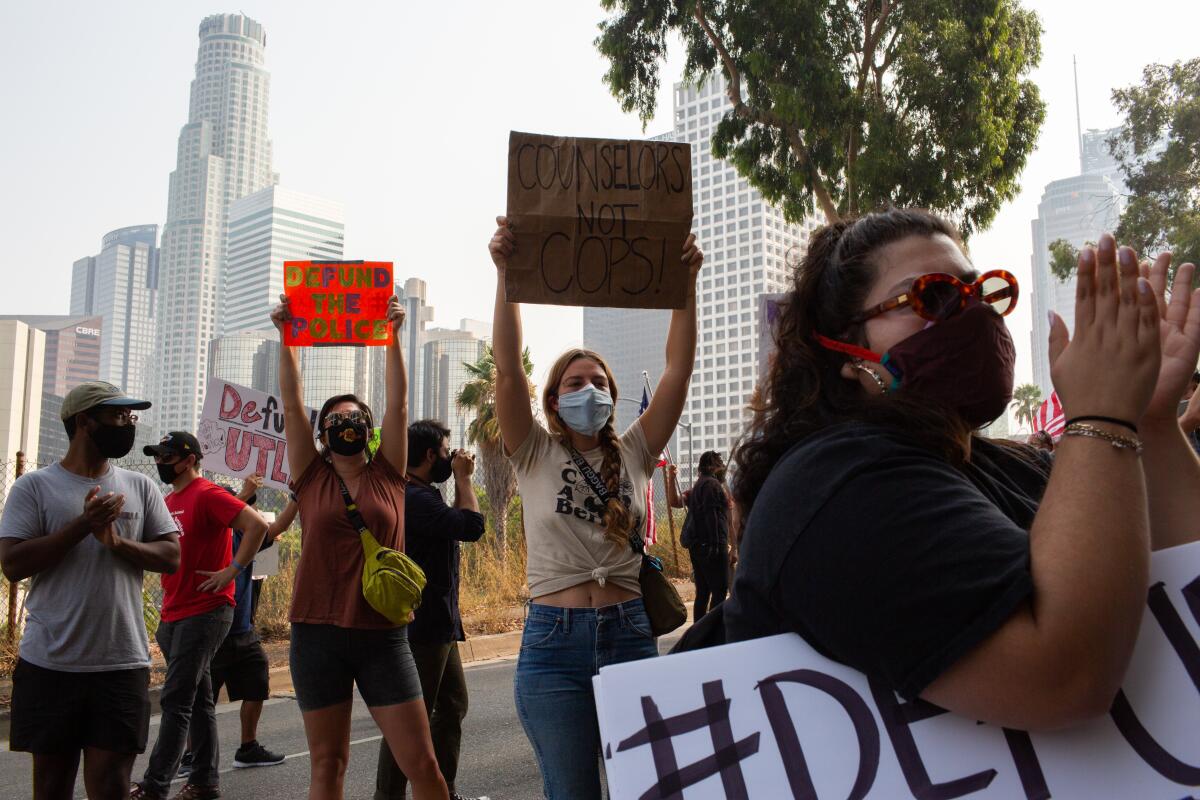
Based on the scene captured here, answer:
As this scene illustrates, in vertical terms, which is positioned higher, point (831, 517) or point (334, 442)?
point (334, 442)

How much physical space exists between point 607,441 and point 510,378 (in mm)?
503

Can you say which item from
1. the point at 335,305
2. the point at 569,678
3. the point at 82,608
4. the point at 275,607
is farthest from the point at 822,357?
the point at 275,607

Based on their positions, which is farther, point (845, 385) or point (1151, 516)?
point (845, 385)

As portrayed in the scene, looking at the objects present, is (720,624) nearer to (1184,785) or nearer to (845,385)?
(845,385)

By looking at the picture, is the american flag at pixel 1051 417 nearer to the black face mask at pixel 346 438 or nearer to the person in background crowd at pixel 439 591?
the person in background crowd at pixel 439 591

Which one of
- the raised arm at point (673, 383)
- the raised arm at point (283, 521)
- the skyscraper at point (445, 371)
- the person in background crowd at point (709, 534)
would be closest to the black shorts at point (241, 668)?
the raised arm at point (283, 521)

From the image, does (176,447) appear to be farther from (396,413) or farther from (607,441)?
(607,441)

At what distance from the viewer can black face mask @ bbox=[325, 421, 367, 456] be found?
14.9 ft

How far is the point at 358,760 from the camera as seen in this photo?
20.8ft

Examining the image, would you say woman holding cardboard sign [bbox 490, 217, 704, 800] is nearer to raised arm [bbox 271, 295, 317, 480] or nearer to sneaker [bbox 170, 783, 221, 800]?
raised arm [bbox 271, 295, 317, 480]

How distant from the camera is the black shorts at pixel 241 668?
6340 mm

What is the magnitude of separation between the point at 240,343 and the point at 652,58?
99996 mm

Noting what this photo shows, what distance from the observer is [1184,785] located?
121 cm

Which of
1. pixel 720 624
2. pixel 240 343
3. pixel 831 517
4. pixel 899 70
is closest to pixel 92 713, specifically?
pixel 720 624
